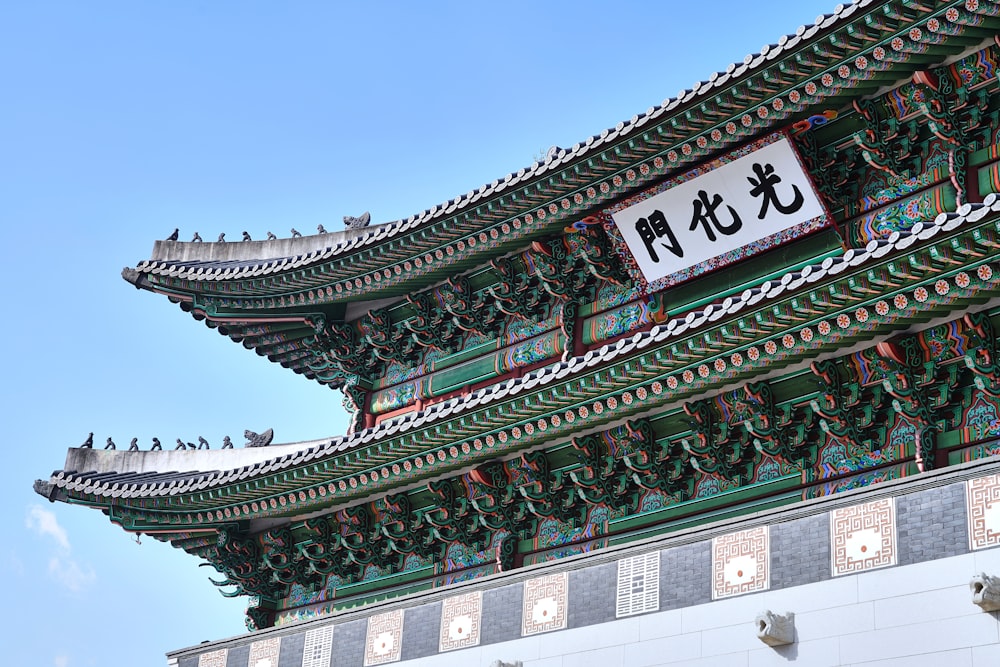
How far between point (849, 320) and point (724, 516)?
256 centimetres

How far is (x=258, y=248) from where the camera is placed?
18.7m

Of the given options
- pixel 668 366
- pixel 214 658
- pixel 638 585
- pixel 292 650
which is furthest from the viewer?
pixel 214 658

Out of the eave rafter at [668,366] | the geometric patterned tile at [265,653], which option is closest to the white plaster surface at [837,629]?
the eave rafter at [668,366]

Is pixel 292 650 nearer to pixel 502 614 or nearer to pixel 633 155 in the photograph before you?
pixel 502 614

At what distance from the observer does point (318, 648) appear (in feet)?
44.9

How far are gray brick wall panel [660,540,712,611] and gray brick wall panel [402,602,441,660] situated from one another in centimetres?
289

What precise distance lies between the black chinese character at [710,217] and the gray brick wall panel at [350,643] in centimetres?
557

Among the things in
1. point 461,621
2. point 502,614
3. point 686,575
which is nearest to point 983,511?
point 686,575

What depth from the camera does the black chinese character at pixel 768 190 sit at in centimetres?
1192

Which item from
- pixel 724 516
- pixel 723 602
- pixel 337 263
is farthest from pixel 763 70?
pixel 337 263

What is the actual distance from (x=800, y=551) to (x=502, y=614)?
11.0 ft

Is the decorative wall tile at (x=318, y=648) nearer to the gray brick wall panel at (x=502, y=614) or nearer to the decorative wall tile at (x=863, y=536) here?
the gray brick wall panel at (x=502, y=614)

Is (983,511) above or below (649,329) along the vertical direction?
below

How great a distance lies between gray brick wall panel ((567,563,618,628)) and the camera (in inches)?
433
